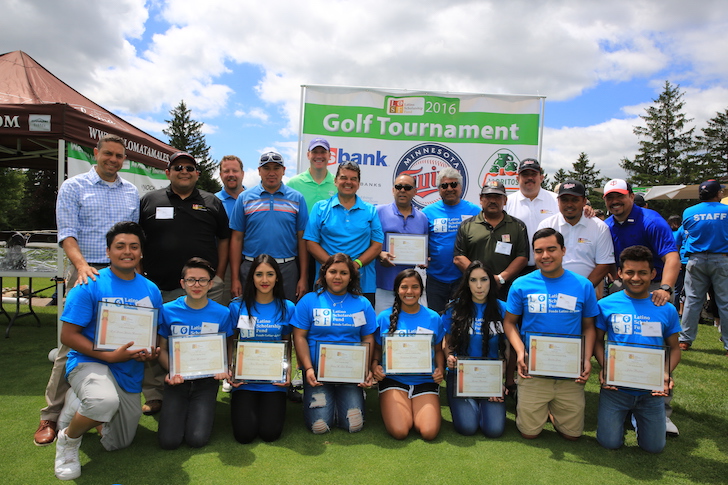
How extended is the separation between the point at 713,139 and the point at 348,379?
53.2m

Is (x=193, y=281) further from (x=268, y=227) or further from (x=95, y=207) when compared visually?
(x=95, y=207)

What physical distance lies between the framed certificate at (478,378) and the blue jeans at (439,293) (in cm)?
109

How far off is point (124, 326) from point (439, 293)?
10.2ft

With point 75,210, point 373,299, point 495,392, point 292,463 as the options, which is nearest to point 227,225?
point 75,210

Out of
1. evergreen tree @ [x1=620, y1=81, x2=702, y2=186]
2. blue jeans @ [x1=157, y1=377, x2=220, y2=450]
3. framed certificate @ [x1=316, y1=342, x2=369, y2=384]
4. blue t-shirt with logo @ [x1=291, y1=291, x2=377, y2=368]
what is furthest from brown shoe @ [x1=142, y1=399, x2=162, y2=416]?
evergreen tree @ [x1=620, y1=81, x2=702, y2=186]

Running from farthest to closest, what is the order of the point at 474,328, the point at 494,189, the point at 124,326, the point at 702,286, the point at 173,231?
the point at 702,286 < the point at 494,189 < the point at 173,231 < the point at 474,328 < the point at 124,326

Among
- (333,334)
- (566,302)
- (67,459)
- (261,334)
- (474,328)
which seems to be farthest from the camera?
(474,328)

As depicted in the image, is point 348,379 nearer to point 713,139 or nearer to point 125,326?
point 125,326

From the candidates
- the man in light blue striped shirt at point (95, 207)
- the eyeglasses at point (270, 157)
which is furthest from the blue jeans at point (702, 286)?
the man in light blue striped shirt at point (95, 207)

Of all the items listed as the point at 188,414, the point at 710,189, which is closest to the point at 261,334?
the point at 188,414

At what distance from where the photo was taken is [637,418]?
3.61 m

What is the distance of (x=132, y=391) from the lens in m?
3.44

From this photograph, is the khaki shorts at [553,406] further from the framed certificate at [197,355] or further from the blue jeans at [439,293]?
the framed certificate at [197,355]

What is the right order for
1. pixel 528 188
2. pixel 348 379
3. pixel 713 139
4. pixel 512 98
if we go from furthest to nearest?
pixel 713 139 < pixel 512 98 < pixel 528 188 < pixel 348 379
